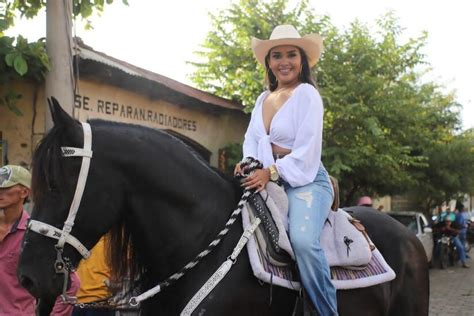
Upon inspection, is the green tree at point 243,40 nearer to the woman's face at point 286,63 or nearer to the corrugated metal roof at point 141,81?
the corrugated metal roof at point 141,81

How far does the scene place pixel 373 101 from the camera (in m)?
10.7

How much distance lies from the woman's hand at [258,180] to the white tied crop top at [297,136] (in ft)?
0.32

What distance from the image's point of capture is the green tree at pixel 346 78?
1045cm

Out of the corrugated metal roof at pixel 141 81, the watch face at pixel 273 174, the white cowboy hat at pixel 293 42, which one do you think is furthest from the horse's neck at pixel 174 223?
the corrugated metal roof at pixel 141 81

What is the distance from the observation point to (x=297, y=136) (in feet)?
→ 9.53

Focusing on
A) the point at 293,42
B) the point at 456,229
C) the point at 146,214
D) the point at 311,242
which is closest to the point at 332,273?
the point at 311,242

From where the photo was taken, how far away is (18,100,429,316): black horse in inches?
85.7

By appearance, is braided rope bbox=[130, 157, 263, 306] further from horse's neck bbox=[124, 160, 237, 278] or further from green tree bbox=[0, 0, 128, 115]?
green tree bbox=[0, 0, 128, 115]

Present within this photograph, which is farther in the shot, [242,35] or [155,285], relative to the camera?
[242,35]

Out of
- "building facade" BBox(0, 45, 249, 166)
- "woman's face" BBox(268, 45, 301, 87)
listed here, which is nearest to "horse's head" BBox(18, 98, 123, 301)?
"woman's face" BBox(268, 45, 301, 87)

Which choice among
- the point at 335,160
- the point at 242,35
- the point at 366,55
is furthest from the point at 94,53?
the point at 366,55

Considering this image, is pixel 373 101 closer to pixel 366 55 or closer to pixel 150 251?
pixel 366 55

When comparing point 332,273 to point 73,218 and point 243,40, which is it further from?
point 243,40

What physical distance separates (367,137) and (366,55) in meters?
1.72
